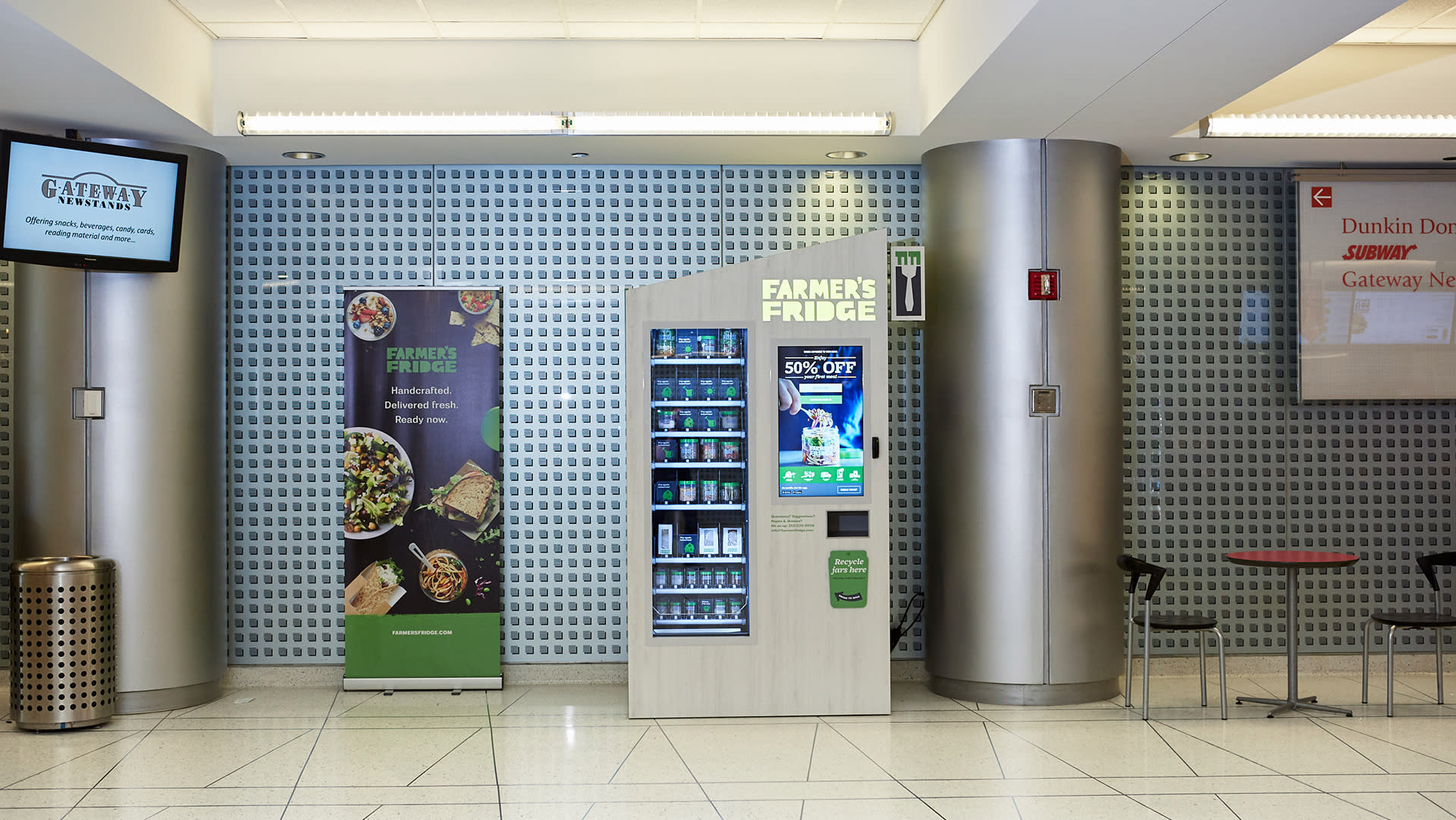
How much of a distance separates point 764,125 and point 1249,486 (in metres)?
3.74

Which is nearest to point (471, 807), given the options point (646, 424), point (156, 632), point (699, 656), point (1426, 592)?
point (699, 656)

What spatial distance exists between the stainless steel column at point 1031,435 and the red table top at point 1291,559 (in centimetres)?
68

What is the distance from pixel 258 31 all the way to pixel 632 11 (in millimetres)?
2055

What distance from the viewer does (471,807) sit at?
434 centimetres

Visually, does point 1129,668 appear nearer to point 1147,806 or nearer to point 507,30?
point 1147,806

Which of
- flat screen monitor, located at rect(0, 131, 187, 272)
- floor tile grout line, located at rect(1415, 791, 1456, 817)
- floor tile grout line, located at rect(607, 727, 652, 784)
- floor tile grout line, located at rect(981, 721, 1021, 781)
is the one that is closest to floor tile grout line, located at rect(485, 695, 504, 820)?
floor tile grout line, located at rect(607, 727, 652, 784)

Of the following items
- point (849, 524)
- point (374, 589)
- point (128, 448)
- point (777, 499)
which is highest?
point (128, 448)

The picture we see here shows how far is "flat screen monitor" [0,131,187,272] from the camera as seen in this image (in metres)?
5.33

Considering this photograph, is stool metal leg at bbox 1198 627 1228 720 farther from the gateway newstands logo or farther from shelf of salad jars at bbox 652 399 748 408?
the gateway newstands logo

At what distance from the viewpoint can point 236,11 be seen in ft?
18.1

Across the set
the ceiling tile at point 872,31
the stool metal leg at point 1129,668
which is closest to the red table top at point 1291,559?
the stool metal leg at point 1129,668

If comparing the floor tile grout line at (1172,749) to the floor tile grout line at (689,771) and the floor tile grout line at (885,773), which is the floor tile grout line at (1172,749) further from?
the floor tile grout line at (689,771)

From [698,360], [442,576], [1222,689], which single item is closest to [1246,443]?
[1222,689]

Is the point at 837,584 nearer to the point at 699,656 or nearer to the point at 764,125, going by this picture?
the point at 699,656
